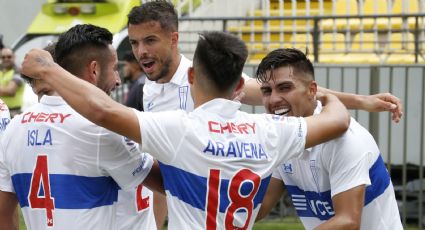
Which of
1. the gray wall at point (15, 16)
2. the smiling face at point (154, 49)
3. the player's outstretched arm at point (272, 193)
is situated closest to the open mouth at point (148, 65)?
the smiling face at point (154, 49)

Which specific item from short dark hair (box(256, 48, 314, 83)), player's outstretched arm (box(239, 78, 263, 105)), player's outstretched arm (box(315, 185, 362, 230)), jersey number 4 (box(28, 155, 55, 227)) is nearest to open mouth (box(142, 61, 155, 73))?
player's outstretched arm (box(239, 78, 263, 105))

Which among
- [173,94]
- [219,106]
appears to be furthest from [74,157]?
[173,94]

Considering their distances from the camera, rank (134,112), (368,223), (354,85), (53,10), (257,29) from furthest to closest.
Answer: (53,10) < (257,29) < (354,85) < (368,223) < (134,112)

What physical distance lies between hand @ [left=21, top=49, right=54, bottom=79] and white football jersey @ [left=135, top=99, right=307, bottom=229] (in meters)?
0.45

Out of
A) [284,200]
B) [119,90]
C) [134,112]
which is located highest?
[134,112]

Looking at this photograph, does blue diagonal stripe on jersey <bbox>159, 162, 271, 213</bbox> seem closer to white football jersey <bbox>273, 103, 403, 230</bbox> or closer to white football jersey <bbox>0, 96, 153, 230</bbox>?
white football jersey <bbox>0, 96, 153, 230</bbox>

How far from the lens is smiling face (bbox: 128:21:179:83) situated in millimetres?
6469

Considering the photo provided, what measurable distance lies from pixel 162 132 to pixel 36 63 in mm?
619

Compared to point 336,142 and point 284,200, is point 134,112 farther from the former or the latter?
point 284,200

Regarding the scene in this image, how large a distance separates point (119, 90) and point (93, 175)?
281 inches

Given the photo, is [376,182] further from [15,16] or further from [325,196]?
[15,16]

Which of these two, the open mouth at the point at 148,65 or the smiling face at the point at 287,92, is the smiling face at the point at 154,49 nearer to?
the open mouth at the point at 148,65

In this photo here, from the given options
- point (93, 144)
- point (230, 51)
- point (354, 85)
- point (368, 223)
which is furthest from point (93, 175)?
point (354, 85)

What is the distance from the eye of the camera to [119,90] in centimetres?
1182
